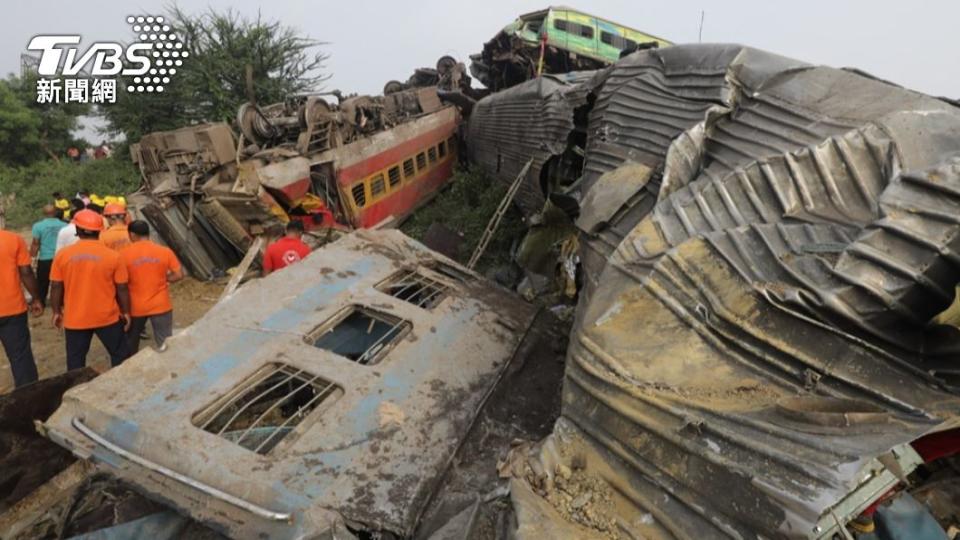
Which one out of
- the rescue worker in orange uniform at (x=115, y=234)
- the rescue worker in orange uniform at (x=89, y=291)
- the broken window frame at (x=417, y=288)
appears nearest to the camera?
the broken window frame at (x=417, y=288)

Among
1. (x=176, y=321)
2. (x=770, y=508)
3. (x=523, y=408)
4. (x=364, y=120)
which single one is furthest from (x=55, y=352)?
(x=770, y=508)

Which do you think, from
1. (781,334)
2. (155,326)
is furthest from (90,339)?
(781,334)

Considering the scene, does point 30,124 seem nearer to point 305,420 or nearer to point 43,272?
point 43,272

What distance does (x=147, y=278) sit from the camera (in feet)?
14.0

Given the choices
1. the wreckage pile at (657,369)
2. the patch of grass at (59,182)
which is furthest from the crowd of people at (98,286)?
the patch of grass at (59,182)

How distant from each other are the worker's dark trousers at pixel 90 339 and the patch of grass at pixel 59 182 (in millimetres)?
9503

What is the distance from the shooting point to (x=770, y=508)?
4.63 feet

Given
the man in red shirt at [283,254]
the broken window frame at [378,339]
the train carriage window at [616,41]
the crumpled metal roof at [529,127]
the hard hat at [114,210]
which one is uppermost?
the train carriage window at [616,41]

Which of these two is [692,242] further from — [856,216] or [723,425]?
[723,425]

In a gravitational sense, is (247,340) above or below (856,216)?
below

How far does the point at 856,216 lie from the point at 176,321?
6.63m

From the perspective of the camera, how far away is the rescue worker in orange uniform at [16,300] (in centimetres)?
424

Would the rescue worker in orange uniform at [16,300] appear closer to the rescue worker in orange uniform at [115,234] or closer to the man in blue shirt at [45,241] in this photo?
the rescue worker in orange uniform at [115,234]

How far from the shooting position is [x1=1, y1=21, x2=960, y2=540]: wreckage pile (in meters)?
1.62
